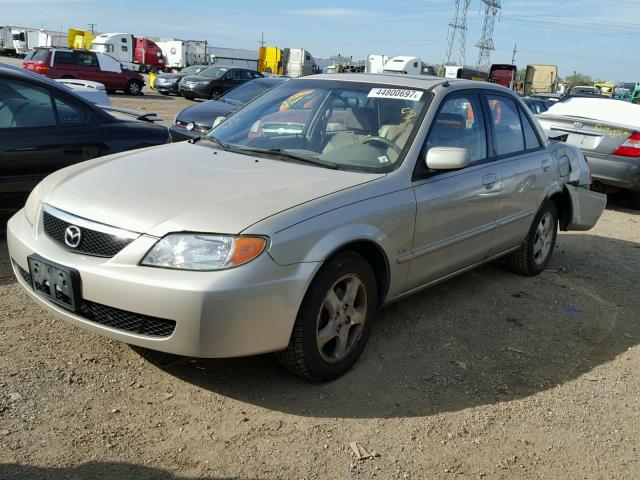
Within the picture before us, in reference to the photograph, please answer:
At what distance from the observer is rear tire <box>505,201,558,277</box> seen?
539 centimetres

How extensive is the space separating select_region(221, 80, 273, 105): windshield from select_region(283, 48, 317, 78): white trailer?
33.9 meters

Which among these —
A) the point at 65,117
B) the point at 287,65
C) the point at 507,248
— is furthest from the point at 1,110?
the point at 287,65

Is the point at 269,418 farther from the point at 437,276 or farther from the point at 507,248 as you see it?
the point at 507,248

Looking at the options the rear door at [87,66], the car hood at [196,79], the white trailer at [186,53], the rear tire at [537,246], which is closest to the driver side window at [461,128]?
the rear tire at [537,246]

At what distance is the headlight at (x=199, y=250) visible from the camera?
2.83 meters

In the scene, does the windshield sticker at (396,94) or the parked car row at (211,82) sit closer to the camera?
the windshield sticker at (396,94)

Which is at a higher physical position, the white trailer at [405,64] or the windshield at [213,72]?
the white trailer at [405,64]

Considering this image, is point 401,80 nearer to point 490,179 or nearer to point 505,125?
point 490,179

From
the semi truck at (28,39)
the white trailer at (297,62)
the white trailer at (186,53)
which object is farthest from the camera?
the white trailer at (186,53)

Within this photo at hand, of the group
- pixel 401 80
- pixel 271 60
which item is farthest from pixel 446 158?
pixel 271 60

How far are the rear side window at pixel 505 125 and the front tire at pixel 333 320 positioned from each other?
190 cm

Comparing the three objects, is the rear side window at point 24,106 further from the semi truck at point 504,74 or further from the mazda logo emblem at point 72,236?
the semi truck at point 504,74

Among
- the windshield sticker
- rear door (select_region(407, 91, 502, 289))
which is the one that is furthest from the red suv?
rear door (select_region(407, 91, 502, 289))

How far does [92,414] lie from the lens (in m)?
2.94
